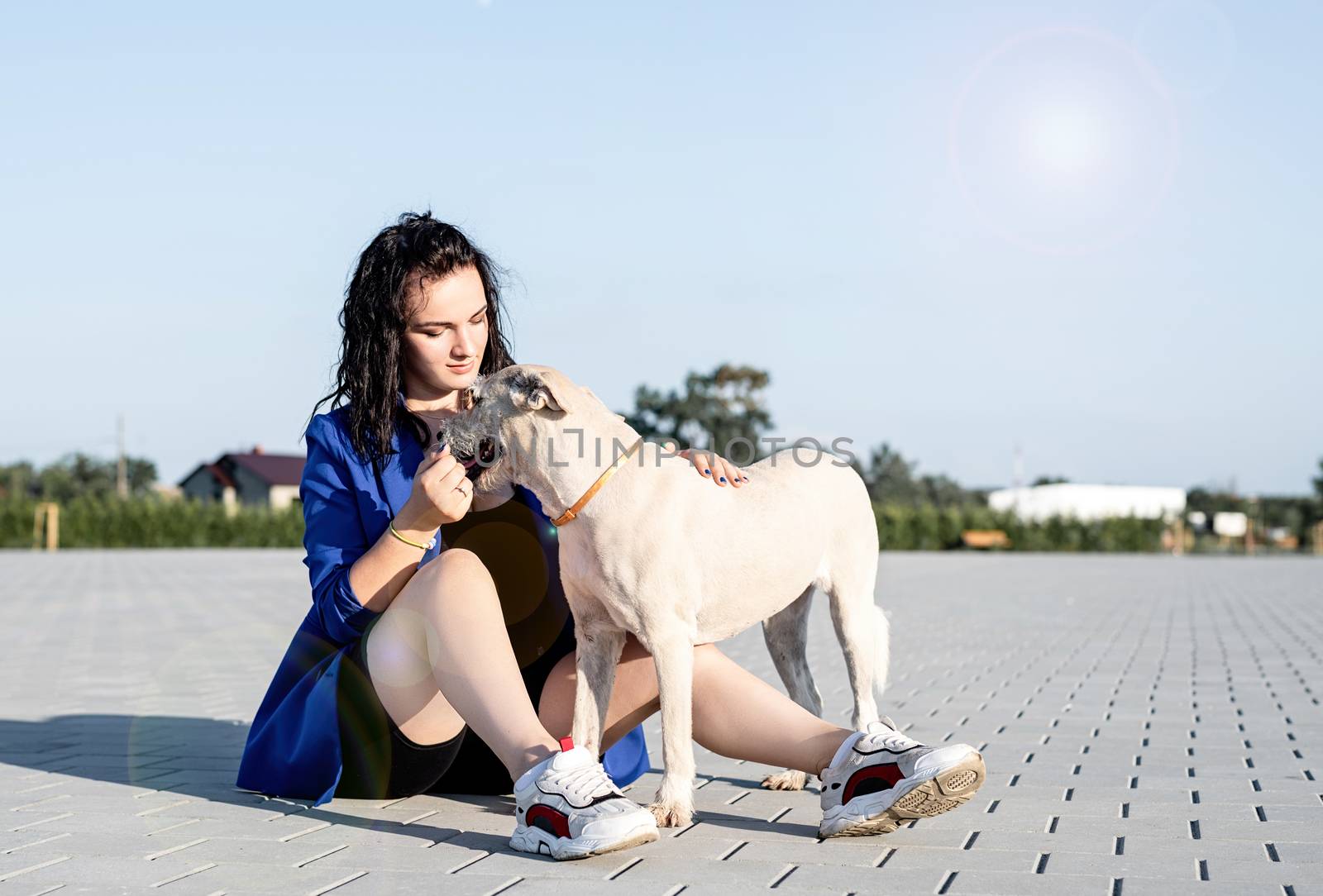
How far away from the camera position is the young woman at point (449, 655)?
339cm

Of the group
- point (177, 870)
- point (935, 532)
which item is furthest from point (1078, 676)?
point (935, 532)

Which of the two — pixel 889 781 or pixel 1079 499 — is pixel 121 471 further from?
pixel 889 781

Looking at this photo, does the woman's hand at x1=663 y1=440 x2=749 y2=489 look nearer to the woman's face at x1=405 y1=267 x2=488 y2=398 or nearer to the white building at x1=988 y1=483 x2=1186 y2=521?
the woman's face at x1=405 y1=267 x2=488 y2=398

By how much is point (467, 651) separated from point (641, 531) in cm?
59

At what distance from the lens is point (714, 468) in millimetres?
3781

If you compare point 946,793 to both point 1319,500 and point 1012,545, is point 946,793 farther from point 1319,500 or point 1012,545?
point 1319,500

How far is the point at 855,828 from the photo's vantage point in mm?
3500

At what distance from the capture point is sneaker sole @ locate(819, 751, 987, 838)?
3.29 m

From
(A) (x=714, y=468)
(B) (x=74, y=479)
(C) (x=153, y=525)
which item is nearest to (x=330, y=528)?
(A) (x=714, y=468)

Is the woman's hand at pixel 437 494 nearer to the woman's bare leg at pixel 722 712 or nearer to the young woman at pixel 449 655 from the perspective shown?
the young woman at pixel 449 655

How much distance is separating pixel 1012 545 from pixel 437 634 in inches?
1690

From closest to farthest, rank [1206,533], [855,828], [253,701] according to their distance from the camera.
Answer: [855,828] < [253,701] < [1206,533]

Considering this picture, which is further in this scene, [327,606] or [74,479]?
[74,479]

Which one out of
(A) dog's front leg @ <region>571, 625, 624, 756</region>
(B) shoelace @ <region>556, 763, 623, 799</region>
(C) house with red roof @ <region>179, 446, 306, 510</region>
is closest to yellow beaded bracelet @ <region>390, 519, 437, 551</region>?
(A) dog's front leg @ <region>571, 625, 624, 756</region>
